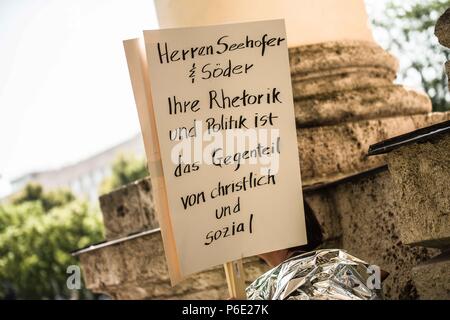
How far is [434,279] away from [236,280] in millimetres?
771

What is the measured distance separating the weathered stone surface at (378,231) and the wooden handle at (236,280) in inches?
38.0

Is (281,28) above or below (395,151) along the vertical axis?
above

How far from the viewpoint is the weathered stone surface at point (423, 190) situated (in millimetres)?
2938

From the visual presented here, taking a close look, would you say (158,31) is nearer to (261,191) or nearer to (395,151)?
(261,191)

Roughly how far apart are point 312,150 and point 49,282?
1632 centimetres

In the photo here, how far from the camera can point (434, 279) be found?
298cm

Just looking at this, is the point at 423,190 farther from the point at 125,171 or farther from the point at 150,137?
the point at 125,171

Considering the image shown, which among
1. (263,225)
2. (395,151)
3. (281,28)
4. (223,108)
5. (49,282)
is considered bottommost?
(49,282)

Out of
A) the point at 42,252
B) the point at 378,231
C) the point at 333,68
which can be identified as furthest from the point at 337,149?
the point at 42,252

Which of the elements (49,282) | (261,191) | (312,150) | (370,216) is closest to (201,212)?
(261,191)

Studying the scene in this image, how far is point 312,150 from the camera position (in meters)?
4.26

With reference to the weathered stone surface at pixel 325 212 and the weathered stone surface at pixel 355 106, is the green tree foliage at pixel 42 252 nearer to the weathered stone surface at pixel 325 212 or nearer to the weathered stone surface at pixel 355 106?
the weathered stone surface at pixel 355 106
